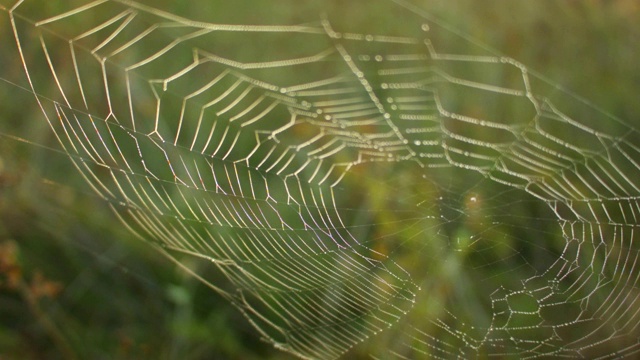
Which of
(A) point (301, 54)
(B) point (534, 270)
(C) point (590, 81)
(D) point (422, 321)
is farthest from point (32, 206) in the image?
(C) point (590, 81)

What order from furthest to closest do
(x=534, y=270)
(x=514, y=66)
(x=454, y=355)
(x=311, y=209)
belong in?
(x=514, y=66) → (x=311, y=209) → (x=534, y=270) → (x=454, y=355)

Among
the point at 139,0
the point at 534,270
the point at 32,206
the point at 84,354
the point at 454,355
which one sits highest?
the point at 139,0

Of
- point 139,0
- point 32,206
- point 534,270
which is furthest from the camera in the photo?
point 139,0

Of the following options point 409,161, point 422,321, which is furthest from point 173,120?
point 422,321

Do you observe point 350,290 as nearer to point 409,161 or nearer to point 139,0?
point 409,161

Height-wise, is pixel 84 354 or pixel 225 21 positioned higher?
pixel 225 21

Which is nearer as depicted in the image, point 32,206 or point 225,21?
point 32,206
